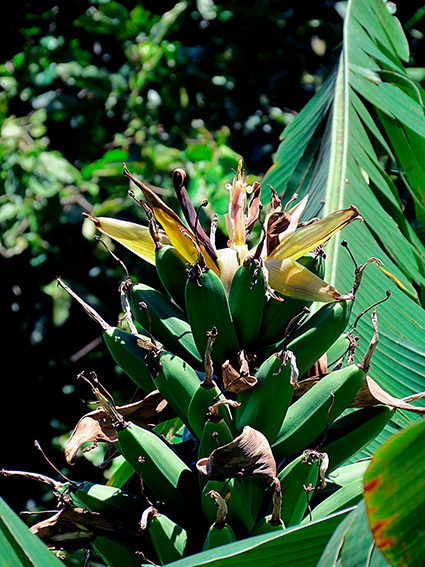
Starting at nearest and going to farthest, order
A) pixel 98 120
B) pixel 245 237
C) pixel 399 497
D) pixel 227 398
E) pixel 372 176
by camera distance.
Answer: pixel 399 497, pixel 227 398, pixel 245 237, pixel 372 176, pixel 98 120

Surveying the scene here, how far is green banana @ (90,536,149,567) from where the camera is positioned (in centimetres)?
63

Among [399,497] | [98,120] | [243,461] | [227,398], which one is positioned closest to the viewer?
[399,497]

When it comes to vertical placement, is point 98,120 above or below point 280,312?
below

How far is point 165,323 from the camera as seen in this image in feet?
2.36

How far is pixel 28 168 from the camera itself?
103 inches

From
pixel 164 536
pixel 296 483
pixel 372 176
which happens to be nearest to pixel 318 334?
pixel 296 483

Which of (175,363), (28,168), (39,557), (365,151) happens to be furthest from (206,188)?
(39,557)

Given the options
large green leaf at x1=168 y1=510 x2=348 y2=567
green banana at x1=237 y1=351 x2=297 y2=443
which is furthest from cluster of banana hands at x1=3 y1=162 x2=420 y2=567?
large green leaf at x1=168 y1=510 x2=348 y2=567

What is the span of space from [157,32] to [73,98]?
0.54 m

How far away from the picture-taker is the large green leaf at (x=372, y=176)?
3.23 feet

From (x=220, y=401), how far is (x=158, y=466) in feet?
0.34

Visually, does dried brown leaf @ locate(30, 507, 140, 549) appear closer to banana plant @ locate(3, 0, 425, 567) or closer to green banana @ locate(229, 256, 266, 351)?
banana plant @ locate(3, 0, 425, 567)

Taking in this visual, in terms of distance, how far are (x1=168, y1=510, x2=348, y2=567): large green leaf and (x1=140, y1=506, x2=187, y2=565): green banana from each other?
6.3 inches

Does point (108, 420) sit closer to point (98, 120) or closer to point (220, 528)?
point (220, 528)
